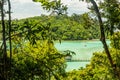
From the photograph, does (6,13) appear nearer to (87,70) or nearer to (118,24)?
(118,24)

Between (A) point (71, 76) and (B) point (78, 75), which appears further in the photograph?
(A) point (71, 76)

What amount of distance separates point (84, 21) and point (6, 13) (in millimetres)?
Result: 6873

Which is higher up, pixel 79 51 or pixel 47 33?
pixel 47 33

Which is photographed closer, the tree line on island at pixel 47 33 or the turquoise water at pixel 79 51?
the tree line on island at pixel 47 33

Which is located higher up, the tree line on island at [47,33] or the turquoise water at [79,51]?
the tree line on island at [47,33]

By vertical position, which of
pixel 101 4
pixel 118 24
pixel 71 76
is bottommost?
pixel 71 76

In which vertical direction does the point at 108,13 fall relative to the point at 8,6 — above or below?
below

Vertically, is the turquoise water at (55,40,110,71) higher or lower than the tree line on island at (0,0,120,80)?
lower

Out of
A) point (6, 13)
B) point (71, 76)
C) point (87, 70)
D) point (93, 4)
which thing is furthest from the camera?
point (71, 76)

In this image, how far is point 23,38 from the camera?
3713 mm

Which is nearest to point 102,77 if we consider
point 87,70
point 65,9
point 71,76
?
point 87,70

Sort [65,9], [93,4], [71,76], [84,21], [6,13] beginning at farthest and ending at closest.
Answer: [71,76] → [84,21] → [93,4] → [65,9] → [6,13]

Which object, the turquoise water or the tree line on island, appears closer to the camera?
the tree line on island

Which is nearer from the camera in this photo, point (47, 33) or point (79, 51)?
point (47, 33)
